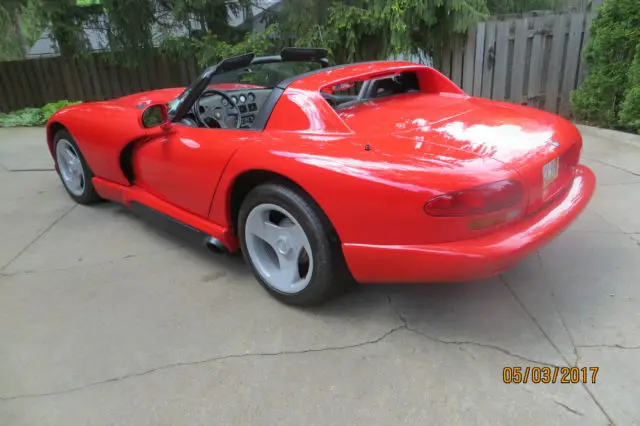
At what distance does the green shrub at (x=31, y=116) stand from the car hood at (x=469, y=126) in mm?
7323

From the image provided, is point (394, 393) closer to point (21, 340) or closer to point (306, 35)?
point (21, 340)

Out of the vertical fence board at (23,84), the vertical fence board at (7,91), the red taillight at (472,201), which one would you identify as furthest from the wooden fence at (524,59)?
the vertical fence board at (7,91)

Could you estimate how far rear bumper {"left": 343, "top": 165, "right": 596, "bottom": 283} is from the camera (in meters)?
1.94

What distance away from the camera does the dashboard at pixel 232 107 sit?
3.30m

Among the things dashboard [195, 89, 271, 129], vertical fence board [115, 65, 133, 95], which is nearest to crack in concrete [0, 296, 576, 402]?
dashboard [195, 89, 271, 129]

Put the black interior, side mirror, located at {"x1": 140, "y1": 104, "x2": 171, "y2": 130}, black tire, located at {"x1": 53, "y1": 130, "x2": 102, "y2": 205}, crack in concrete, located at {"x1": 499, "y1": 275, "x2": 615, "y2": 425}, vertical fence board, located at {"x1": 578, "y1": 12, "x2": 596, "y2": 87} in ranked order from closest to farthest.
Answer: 1. crack in concrete, located at {"x1": 499, "y1": 275, "x2": 615, "y2": 425}
2. side mirror, located at {"x1": 140, "y1": 104, "x2": 171, "y2": 130}
3. the black interior
4. black tire, located at {"x1": 53, "y1": 130, "x2": 102, "y2": 205}
5. vertical fence board, located at {"x1": 578, "y1": 12, "x2": 596, "y2": 87}

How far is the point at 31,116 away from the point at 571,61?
882 centimetres

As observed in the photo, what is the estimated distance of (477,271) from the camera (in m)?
1.95

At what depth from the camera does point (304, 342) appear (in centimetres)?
233

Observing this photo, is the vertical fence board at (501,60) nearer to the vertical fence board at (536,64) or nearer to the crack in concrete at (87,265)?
the vertical fence board at (536,64)

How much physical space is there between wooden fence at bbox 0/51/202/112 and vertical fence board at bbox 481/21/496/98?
479cm

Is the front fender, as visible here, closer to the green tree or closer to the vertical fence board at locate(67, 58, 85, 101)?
the green tree

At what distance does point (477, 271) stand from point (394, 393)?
0.64 meters
